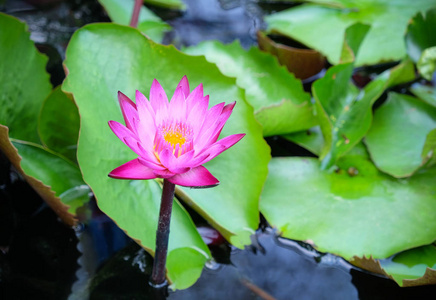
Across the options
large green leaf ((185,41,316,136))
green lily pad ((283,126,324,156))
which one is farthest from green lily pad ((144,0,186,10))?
green lily pad ((283,126,324,156))

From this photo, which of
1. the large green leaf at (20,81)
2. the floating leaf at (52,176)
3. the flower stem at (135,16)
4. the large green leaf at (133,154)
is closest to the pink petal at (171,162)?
the large green leaf at (133,154)

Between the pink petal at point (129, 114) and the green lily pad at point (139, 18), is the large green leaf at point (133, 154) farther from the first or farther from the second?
the green lily pad at point (139, 18)

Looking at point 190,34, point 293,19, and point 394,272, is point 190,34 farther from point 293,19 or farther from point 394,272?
point 394,272

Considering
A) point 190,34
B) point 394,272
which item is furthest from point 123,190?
point 190,34

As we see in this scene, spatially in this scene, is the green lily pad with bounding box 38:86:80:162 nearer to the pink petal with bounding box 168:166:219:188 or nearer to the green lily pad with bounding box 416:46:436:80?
the pink petal with bounding box 168:166:219:188

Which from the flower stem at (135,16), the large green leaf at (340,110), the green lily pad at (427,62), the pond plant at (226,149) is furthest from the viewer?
the flower stem at (135,16)

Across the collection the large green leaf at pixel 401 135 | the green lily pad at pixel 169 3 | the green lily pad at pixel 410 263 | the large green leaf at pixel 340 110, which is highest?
the green lily pad at pixel 169 3
